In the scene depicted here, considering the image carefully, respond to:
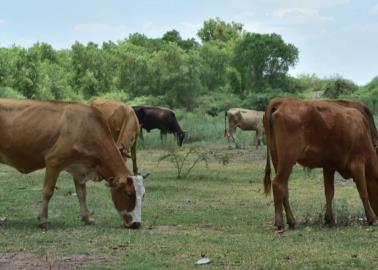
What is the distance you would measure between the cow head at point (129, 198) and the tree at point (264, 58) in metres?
Result: 42.5

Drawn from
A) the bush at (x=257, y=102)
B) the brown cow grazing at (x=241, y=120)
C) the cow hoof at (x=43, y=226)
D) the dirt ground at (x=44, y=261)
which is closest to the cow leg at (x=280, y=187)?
the dirt ground at (x=44, y=261)

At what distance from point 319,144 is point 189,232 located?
2.19 m

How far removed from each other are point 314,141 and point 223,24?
91746 mm

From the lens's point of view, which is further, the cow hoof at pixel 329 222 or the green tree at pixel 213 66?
the green tree at pixel 213 66

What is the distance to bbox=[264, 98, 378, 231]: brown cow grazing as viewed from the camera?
30.7 feet

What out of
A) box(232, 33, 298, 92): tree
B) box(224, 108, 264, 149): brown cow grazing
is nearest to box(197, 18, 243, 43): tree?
box(232, 33, 298, 92): tree

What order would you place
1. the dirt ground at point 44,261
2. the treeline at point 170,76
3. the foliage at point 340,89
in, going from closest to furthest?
the dirt ground at point 44,261 → the foliage at point 340,89 → the treeline at point 170,76

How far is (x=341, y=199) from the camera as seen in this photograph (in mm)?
13586

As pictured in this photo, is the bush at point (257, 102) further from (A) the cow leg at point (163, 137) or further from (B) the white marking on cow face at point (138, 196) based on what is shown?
(B) the white marking on cow face at point (138, 196)

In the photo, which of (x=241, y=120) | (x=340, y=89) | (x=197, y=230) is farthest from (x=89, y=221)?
(x=340, y=89)

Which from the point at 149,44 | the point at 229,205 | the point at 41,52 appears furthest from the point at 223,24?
the point at 229,205

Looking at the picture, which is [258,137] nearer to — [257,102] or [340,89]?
[257,102]

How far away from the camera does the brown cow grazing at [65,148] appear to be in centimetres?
981

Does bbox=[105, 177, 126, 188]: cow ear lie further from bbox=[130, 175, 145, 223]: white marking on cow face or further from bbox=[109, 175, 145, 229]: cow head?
bbox=[130, 175, 145, 223]: white marking on cow face
